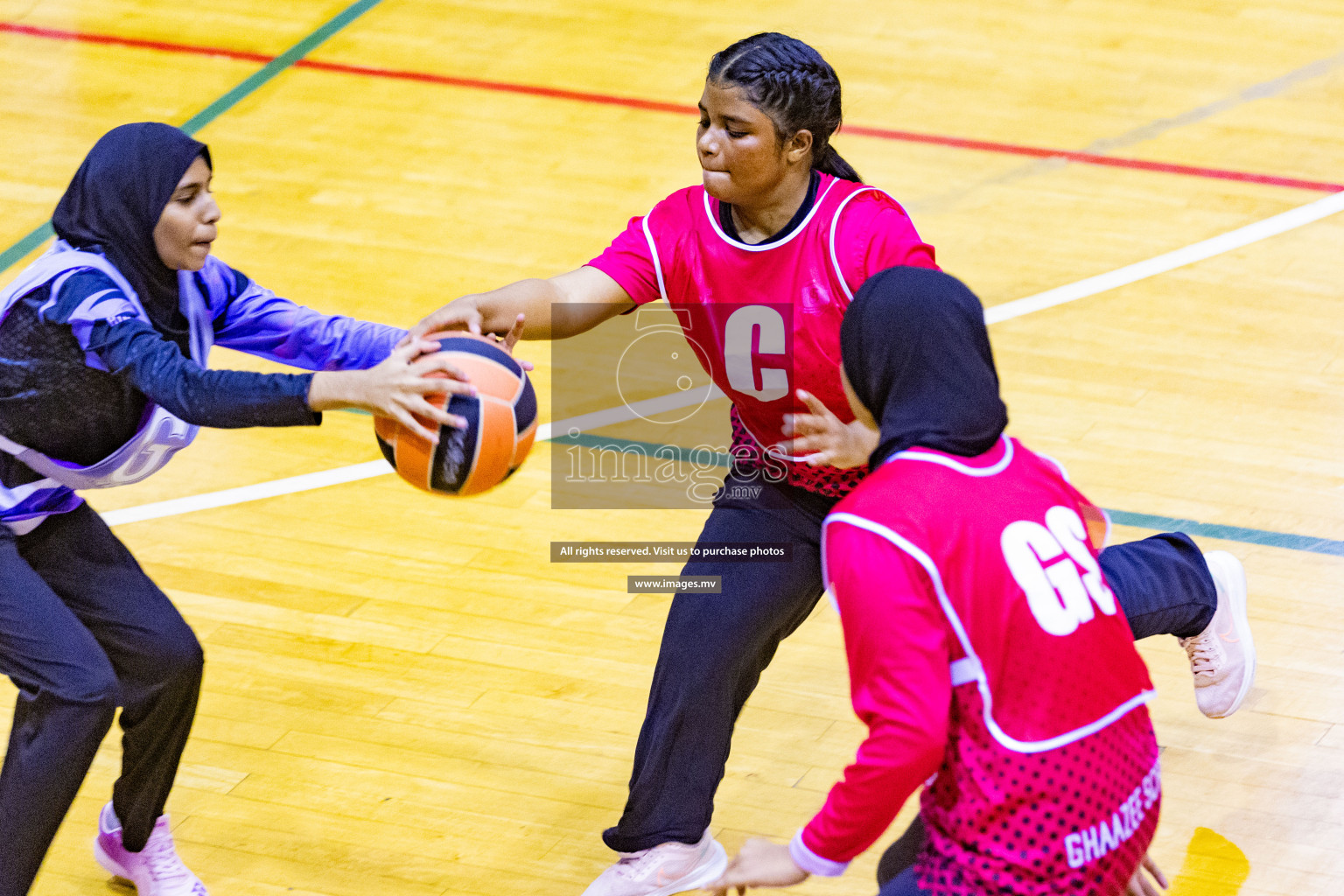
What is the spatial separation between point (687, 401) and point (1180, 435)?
1.59 metres

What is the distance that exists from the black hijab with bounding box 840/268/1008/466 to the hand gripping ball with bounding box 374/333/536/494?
0.94 metres

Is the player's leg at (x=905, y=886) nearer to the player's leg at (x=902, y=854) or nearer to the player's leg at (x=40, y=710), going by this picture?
the player's leg at (x=902, y=854)

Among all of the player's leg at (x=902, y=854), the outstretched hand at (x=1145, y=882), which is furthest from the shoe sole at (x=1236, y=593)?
the player's leg at (x=902, y=854)

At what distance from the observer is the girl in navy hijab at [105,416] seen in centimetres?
300

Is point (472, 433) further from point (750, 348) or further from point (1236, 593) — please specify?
point (1236, 593)

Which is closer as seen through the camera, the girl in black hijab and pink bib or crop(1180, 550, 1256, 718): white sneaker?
the girl in black hijab and pink bib

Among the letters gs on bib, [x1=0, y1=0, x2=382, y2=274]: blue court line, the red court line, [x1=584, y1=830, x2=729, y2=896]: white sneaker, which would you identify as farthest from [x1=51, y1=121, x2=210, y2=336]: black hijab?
the red court line

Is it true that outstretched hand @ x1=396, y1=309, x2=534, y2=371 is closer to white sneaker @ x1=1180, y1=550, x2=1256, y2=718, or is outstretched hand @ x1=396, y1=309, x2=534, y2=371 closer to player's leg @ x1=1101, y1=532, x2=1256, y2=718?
player's leg @ x1=1101, y1=532, x2=1256, y2=718

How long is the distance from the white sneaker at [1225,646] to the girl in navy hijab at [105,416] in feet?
5.68

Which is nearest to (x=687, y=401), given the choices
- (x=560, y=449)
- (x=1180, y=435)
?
(x=560, y=449)

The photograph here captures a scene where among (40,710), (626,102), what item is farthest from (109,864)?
(626,102)

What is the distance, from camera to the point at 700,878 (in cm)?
357

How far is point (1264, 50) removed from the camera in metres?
7.92

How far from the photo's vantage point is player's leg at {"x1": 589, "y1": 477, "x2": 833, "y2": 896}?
3365mm
